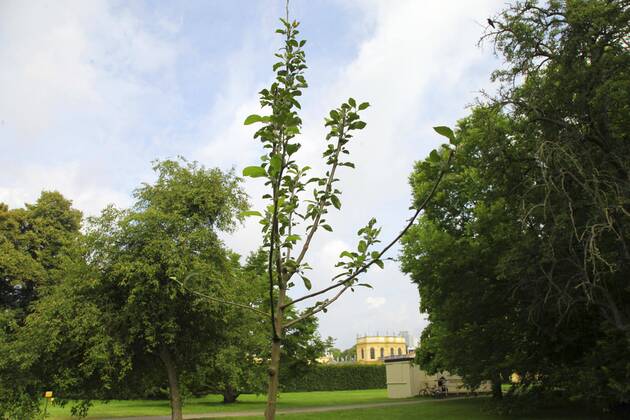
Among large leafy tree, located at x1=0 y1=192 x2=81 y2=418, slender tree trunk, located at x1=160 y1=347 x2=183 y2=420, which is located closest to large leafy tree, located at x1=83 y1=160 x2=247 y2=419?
slender tree trunk, located at x1=160 y1=347 x2=183 y2=420

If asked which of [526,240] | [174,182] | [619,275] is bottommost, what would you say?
[619,275]

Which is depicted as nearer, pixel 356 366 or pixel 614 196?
pixel 614 196

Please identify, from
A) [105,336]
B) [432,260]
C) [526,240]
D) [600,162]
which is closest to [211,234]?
[105,336]

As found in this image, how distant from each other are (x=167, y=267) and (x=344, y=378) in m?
39.6

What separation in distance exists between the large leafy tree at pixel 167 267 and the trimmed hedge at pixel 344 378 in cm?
3283

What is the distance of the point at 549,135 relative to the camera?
12.5 meters

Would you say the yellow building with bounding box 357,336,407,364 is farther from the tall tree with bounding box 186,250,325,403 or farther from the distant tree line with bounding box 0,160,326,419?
the distant tree line with bounding box 0,160,326,419

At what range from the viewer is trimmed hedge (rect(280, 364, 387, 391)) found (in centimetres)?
4947

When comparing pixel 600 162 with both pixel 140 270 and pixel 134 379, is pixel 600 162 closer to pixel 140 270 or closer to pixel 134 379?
pixel 140 270

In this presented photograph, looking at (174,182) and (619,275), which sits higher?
(174,182)

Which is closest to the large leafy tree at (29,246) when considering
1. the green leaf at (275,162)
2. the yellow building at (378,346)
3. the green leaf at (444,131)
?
the green leaf at (275,162)

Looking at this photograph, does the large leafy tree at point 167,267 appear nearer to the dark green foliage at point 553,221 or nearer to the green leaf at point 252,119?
the dark green foliage at point 553,221

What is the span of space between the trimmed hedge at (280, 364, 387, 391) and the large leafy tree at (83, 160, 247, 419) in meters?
32.8

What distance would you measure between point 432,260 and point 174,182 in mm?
9503
